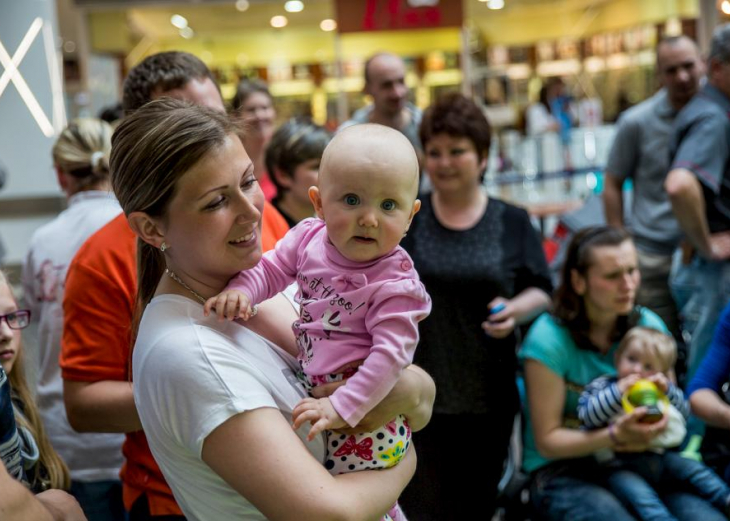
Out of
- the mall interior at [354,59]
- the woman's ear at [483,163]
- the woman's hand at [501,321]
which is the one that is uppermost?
the mall interior at [354,59]

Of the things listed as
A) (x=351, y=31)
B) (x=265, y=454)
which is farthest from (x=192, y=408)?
(x=351, y=31)

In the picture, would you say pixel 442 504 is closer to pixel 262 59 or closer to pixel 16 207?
pixel 16 207

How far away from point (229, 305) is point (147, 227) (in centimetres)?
21

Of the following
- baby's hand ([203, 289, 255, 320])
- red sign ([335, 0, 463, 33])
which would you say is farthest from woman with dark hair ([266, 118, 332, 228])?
red sign ([335, 0, 463, 33])

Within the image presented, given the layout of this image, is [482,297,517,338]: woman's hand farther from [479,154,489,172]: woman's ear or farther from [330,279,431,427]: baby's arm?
[330,279,431,427]: baby's arm

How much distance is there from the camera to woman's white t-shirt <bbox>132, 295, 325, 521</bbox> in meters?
1.34

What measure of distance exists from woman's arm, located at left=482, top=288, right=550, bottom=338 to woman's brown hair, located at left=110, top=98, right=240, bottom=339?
1629mm

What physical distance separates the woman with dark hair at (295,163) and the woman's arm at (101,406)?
5.07ft

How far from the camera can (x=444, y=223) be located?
3.20 metres

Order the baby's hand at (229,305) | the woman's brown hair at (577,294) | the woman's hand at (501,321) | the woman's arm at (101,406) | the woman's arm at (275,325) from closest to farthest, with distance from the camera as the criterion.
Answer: the baby's hand at (229,305) < the woman's arm at (275,325) < the woman's arm at (101,406) < the woman's hand at (501,321) < the woman's brown hair at (577,294)

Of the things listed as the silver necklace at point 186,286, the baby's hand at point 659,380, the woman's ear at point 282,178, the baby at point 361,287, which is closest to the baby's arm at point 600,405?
the baby's hand at point 659,380

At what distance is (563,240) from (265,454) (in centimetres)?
366

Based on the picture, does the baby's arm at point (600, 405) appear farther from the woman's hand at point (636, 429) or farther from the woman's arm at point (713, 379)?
the woman's arm at point (713, 379)

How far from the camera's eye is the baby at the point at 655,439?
289 centimetres
